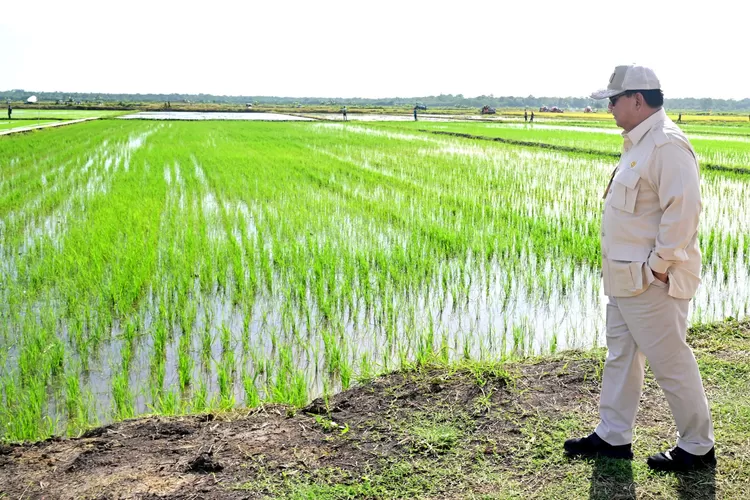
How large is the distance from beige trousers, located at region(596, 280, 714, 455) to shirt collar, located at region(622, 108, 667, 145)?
0.52 m

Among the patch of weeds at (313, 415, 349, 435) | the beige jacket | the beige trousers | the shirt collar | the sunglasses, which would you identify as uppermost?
the sunglasses

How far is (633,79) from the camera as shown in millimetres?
2266

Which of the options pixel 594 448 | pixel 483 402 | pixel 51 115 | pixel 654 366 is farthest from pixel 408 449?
pixel 51 115

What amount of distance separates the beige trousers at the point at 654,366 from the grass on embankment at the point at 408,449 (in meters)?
0.15

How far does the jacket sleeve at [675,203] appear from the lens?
2191 millimetres

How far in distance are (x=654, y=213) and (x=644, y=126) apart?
310mm

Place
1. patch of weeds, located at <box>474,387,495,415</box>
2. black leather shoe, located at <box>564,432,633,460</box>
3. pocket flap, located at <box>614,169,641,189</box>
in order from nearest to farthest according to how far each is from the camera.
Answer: pocket flap, located at <box>614,169,641,189</box>
black leather shoe, located at <box>564,432,633,460</box>
patch of weeds, located at <box>474,387,495,415</box>

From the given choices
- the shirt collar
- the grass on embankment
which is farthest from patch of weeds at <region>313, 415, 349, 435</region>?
the shirt collar

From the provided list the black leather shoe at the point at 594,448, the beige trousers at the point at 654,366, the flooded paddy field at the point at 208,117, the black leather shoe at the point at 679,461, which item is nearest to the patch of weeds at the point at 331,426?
the black leather shoe at the point at 594,448

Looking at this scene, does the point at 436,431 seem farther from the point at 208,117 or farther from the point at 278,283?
the point at 208,117

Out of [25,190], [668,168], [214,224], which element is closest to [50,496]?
[668,168]

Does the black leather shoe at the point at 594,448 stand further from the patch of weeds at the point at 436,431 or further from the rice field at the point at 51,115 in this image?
the rice field at the point at 51,115

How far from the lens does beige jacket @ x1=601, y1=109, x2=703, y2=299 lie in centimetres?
220

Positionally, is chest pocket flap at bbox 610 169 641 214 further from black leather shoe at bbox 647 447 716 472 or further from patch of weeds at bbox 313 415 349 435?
patch of weeds at bbox 313 415 349 435
